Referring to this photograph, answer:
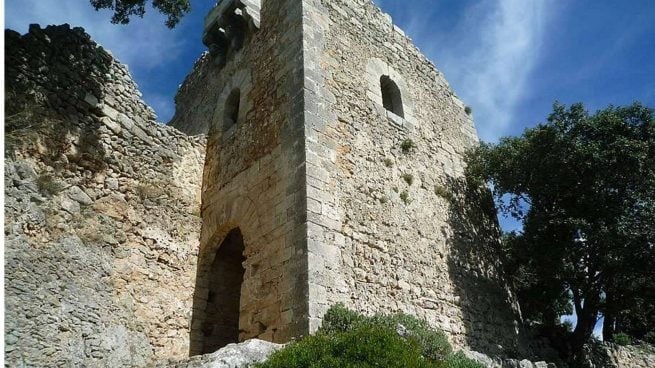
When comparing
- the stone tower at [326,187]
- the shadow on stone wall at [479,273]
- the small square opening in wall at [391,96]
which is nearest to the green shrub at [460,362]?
the stone tower at [326,187]

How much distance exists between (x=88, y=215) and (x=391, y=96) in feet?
20.8

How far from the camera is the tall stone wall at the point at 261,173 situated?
738cm

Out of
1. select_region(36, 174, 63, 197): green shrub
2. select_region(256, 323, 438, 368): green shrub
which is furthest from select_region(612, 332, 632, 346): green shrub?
select_region(36, 174, 63, 197): green shrub

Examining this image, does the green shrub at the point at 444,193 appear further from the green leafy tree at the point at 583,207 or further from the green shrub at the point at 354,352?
the green shrub at the point at 354,352

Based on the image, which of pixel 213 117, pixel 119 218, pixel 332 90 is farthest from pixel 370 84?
pixel 119 218

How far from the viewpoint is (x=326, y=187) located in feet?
26.5

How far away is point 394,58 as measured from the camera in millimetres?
11570

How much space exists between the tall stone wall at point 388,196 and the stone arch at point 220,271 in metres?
1.47

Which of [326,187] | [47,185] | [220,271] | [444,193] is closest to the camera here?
[47,185]

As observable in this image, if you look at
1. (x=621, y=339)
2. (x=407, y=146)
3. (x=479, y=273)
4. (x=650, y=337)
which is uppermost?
(x=407, y=146)

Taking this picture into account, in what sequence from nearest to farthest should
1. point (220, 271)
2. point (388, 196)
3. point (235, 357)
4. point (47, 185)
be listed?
point (235, 357), point (47, 185), point (388, 196), point (220, 271)

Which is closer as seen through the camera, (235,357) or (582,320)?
(235,357)

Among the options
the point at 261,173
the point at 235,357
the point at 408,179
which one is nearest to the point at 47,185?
the point at 261,173

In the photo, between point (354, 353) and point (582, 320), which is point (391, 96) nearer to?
point (582, 320)
